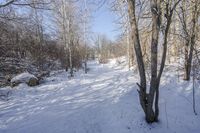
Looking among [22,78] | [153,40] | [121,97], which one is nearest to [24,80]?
[22,78]

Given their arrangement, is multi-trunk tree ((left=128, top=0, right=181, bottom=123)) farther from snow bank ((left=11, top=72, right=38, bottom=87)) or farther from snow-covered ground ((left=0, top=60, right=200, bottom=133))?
snow bank ((left=11, top=72, right=38, bottom=87))

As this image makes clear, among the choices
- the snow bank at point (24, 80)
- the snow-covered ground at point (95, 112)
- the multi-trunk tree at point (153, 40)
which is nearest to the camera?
the multi-trunk tree at point (153, 40)

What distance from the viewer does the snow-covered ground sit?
7070 millimetres

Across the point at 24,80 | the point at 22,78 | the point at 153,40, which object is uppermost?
the point at 153,40

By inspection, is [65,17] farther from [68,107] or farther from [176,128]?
[176,128]

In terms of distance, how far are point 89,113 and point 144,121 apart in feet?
6.86

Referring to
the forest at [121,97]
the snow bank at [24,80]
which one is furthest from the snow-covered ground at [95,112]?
the snow bank at [24,80]

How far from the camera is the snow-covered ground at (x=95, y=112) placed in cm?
707

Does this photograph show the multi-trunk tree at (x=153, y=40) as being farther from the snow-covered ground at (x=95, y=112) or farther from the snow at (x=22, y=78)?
the snow at (x=22, y=78)

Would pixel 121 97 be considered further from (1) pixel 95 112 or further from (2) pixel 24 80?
(2) pixel 24 80

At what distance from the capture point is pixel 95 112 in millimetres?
8508

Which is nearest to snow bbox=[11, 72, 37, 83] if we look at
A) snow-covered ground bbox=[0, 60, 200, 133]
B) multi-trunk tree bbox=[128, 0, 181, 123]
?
snow-covered ground bbox=[0, 60, 200, 133]

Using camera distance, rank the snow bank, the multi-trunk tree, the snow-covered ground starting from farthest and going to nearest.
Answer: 1. the snow bank
2. the snow-covered ground
3. the multi-trunk tree

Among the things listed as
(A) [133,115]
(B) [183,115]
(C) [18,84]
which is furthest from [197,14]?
(C) [18,84]
